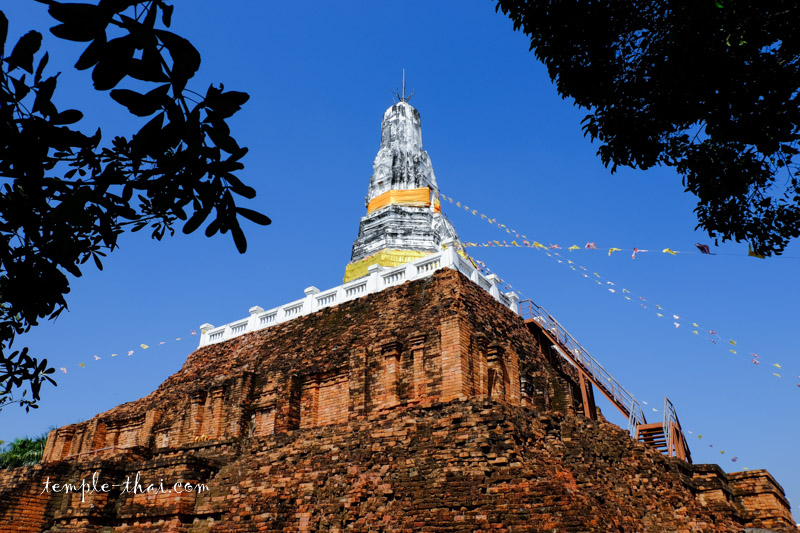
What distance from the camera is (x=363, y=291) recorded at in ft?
62.8

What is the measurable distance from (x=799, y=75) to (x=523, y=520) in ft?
24.4

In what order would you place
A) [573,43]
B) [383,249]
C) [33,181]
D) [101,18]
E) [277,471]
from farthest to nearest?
[383,249]
[277,471]
[573,43]
[33,181]
[101,18]

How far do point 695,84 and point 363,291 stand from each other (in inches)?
530

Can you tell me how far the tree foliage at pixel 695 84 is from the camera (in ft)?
20.8

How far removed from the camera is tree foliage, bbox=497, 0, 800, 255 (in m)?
6.33

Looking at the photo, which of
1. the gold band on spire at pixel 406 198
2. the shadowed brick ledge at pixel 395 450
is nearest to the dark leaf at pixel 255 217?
the shadowed brick ledge at pixel 395 450

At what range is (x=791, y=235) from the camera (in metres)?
7.56

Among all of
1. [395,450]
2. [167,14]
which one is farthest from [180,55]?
[395,450]

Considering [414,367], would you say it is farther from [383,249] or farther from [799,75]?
[383,249]

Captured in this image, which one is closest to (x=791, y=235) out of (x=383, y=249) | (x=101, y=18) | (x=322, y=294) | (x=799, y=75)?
(x=799, y=75)

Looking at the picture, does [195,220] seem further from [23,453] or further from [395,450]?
[23,453]

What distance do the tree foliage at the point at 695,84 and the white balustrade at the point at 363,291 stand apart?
31.4ft

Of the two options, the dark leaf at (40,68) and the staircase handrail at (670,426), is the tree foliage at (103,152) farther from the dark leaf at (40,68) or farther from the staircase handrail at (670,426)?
the staircase handrail at (670,426)

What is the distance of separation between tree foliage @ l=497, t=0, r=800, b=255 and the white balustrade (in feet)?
31.4
